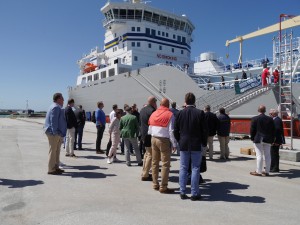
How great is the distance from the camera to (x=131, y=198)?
4734 millimetres

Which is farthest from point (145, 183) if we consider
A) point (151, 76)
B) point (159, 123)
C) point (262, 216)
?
point (151, 76)

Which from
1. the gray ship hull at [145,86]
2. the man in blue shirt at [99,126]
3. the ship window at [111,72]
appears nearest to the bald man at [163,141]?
the man in blue shirt at [99,126]

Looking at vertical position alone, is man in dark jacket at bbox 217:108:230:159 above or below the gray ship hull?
below

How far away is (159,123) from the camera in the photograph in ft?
17.4

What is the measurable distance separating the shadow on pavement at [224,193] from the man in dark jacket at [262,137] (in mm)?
1118

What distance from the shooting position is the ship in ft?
72.6

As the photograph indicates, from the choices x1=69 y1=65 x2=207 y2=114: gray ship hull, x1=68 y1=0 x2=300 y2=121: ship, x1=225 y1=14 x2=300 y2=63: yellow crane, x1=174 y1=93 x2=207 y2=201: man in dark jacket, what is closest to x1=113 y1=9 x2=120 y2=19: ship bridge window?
x1=68 y1=0 x2=300 y2=121: ship

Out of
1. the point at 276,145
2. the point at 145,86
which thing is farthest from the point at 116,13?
the point at 276,145

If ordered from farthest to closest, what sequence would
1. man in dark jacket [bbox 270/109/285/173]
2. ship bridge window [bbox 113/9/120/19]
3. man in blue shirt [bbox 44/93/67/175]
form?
ship bridge window [bbox 113/9/120/19]
man in dark jacket [bbox 270/109/285/173]
man in blue shirt [bbox 44/93/67/175]

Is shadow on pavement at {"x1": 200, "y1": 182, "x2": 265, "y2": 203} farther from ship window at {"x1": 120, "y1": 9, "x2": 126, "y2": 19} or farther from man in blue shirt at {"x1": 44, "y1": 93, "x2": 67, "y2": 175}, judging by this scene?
ship window at {"x1": 120, "y1": 9, "x2": 126, "y2": 19}

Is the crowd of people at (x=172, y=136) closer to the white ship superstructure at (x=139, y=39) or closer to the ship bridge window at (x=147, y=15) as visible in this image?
the white ship superstructure at (x=139, y=39)

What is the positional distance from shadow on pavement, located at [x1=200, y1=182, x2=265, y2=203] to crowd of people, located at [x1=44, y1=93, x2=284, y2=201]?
27 centimetres

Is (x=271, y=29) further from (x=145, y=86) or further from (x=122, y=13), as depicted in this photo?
(x=122, y=13)

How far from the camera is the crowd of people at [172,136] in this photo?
16.0 feet
